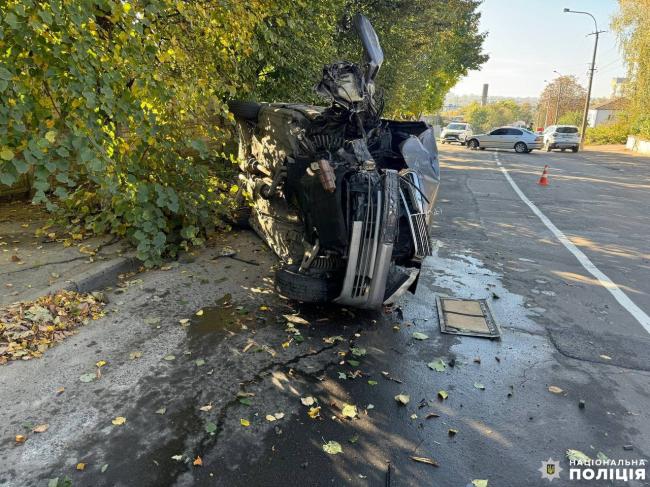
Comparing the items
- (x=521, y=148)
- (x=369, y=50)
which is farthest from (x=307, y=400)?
(x=521, y=148)

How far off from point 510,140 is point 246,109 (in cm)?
2696

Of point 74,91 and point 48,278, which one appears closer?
point 74,91

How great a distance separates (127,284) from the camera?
201 inches

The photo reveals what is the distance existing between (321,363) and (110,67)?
319 cm

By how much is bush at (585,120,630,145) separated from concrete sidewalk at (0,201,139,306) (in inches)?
1755

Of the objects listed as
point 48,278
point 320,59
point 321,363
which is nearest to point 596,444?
point 321,363

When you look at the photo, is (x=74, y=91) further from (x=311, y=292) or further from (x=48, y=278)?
(x=311, y=292)

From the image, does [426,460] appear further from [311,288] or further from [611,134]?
[611,134]

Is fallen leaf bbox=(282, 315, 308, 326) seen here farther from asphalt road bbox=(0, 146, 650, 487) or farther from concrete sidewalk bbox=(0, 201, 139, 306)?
concrete sidewalk bbox=(0, 201, 139, 306)

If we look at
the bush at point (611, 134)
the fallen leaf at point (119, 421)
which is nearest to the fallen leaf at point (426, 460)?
the fallen leaf at point (119, 421)

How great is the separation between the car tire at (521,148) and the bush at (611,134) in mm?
16697

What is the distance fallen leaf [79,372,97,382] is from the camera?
3350 millimetres

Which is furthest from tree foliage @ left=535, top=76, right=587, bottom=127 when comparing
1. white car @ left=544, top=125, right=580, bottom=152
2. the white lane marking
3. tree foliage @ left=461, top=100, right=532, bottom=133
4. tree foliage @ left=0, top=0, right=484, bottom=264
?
tree foliage @ left=0, top=0, right=484, bottom=264

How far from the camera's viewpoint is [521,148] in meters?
29.0
